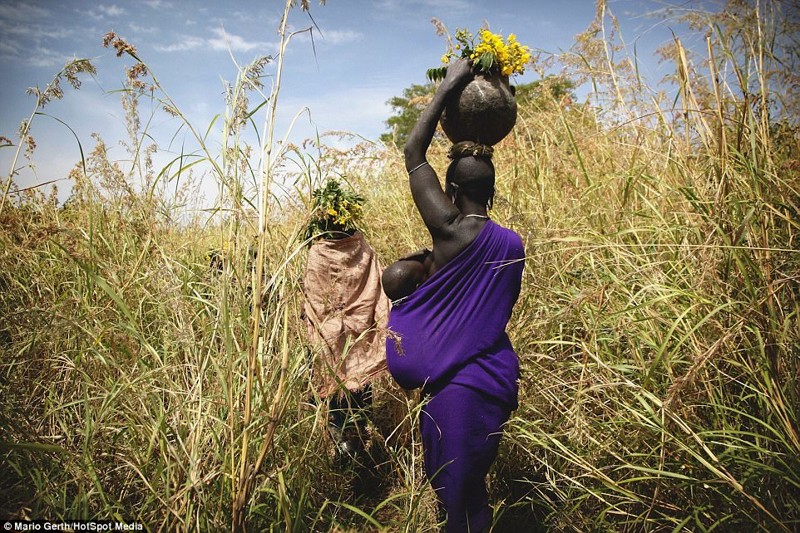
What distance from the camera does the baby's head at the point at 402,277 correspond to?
1743 millimetres

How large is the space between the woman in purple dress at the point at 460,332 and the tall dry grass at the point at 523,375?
0.19 m

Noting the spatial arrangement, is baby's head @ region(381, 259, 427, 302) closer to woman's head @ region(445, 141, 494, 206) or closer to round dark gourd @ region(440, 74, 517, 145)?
woman's head @ region(445, 141, 494, 206)

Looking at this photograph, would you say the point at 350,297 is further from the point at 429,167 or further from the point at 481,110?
the point at 481,110

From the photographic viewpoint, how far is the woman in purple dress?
1668 millimetres

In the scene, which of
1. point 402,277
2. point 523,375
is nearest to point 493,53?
point 402,277

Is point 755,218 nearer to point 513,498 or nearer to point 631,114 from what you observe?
point 631,114

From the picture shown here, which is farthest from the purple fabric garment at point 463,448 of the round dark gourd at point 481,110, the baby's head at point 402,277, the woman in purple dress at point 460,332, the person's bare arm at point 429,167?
the round dark gourd at point 481,110

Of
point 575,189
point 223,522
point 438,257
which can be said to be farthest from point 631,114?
point 223,522

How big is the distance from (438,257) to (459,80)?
70 cm

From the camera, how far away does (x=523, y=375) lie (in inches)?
94.4

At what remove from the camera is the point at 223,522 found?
1.43m

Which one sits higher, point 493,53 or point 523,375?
point 493,53

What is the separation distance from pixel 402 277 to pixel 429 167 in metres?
0.44

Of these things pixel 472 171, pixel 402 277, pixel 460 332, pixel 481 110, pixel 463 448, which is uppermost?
pixel 481 110
